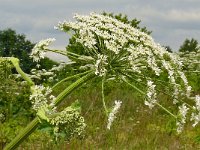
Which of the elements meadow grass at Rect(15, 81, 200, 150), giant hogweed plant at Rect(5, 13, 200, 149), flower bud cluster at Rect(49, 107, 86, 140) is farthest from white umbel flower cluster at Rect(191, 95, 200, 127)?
meadow grass at Rect(15, 81, 200, 150)

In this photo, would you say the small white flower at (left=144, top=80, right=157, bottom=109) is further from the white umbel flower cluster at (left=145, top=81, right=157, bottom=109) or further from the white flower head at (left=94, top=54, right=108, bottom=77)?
the white flower head at (left=94, top=54, right=108, bottom=77)

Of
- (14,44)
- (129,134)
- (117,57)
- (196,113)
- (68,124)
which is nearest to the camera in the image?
(68,124)

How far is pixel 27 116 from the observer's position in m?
10.3

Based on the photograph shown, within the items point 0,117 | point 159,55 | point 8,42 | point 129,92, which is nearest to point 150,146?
point 0,117

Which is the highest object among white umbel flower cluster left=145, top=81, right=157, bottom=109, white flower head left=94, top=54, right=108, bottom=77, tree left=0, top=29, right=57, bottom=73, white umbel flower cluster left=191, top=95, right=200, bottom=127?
white flower head left=94, top=54, right=108, bottom=77

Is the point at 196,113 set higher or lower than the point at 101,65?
lower

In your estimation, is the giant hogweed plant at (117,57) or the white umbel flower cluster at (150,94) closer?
the giant hogweed plant at (117,57)

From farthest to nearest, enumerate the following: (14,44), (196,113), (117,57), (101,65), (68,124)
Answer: (14,44), (196,113), (117,57), (101,65), (68,124)

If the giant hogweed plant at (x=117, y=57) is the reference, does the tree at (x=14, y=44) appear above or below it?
below

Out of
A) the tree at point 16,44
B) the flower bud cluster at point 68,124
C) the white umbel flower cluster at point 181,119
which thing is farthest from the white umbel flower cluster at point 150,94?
the tree at point 16,44

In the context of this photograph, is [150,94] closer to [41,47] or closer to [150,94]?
[150,94]

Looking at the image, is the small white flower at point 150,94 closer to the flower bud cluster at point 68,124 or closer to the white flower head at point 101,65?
the white flower head at point 101,65

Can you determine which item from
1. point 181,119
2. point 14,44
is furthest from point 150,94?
point 14,44

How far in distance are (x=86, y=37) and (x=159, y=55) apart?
504 mm
